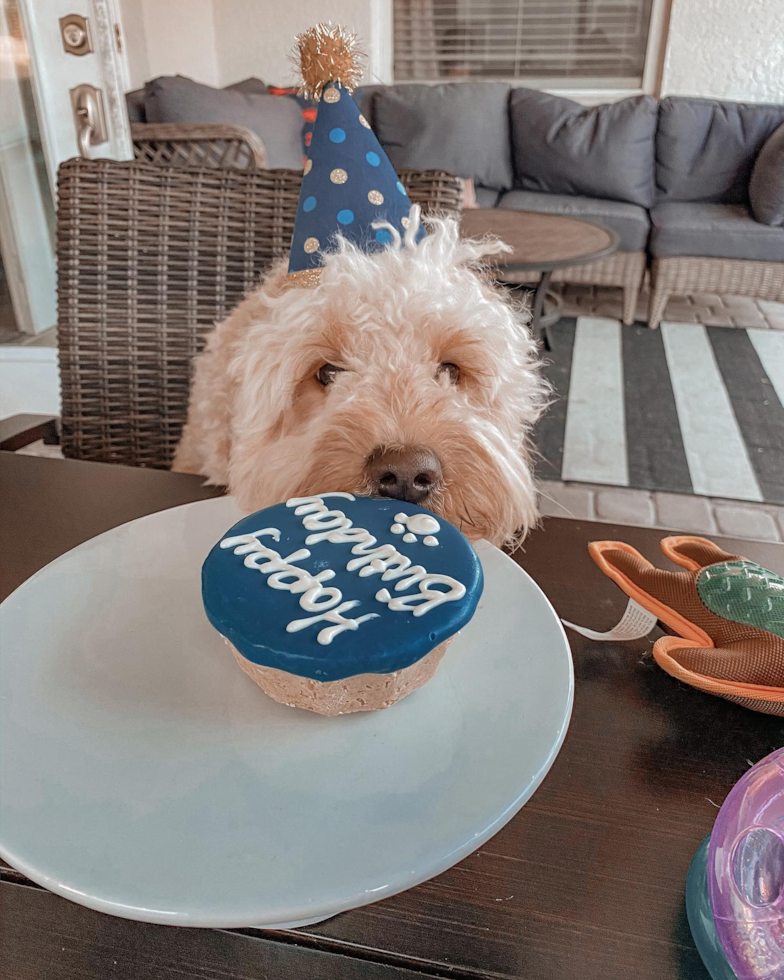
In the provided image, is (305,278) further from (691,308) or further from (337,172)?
(691,308)

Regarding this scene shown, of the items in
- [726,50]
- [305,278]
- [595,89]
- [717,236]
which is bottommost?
[717,236]

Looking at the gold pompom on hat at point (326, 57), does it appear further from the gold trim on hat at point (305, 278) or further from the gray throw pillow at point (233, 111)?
the gray throw pillow at point (233, 111)

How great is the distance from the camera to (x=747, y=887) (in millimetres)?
422

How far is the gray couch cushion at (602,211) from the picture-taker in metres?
4.18

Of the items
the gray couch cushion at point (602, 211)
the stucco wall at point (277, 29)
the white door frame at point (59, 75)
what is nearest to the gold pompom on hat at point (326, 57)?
the white door frame at point (59, 75)

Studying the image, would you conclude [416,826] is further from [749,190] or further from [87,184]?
[749,190]

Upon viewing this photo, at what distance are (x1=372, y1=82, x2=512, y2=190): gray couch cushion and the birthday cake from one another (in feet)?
14.9

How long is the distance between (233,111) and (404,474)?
12.7 feet

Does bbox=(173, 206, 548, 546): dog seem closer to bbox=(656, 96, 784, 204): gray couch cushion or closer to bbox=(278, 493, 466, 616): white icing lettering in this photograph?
bbox=(278, 493, 466, 616): white icing lettering

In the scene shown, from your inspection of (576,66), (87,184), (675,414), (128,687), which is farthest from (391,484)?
(576,66)

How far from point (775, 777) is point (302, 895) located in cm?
29

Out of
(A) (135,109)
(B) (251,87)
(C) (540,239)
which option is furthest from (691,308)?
(A) (135,109)

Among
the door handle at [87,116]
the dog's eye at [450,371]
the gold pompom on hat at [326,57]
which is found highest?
the gold pompom on hat at [326,57]

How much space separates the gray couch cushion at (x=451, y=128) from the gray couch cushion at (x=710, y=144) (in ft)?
3.28
